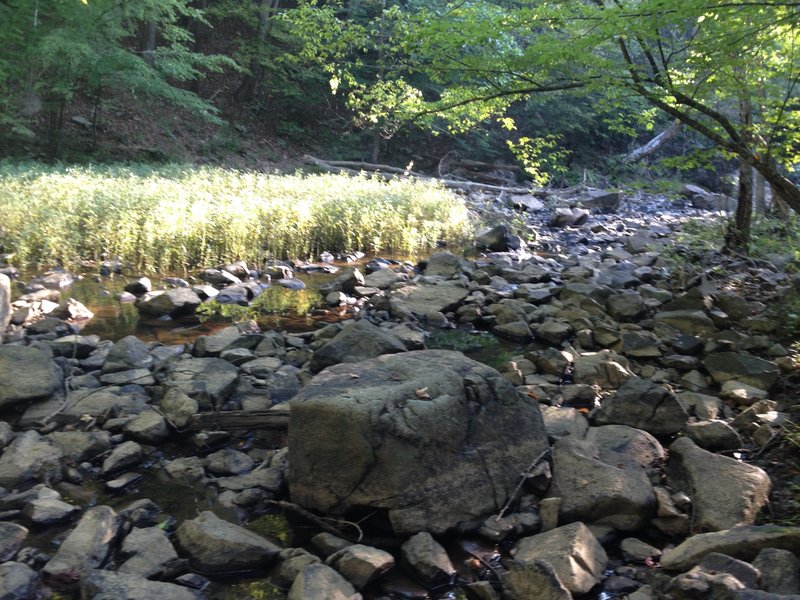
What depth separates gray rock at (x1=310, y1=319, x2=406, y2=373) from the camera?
5.17 meters

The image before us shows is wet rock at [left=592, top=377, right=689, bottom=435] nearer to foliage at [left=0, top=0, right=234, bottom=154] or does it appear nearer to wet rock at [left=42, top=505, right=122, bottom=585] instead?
wet rock at [left=42, top=505, right=122, bottom=585]

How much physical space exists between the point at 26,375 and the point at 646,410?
4.15 meters

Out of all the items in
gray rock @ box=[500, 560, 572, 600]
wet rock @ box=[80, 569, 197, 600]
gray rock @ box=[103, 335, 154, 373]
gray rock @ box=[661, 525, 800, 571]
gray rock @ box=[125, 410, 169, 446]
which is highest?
gray rock @ box=[661, 525, 800, 571]

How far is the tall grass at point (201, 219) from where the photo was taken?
895cm

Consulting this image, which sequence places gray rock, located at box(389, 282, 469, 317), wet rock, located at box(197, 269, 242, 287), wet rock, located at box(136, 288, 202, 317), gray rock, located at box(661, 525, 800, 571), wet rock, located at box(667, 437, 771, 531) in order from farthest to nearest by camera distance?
wet rock, located at box(197, 269, 242, 287), gray rock, located at box(389, 282, 469, 317), wet rock, located at box(136, 288, 202, 317), wet rock, located at box(667, 437, 771, 531), gray rock, located at box(661, 525, 800, 571)

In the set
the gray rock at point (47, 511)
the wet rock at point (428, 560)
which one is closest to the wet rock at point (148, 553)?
the gray rock at point (47, 511)

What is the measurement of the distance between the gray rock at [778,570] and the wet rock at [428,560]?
127 centimetres

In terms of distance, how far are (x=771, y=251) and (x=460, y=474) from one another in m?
7.67

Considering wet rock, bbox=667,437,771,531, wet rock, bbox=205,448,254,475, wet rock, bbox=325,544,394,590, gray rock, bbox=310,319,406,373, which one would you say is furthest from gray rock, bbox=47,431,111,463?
wet rock, bbox=667,437,771,531

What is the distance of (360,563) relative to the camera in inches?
115

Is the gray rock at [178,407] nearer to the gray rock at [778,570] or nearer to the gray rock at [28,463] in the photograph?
the gray rock at [28,463]

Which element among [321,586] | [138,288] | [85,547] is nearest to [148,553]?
[85,547]

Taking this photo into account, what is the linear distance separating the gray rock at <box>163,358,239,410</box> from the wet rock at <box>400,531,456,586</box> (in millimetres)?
2082

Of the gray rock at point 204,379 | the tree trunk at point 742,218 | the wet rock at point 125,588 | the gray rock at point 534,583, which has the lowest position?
the wet rock at point 125,588
